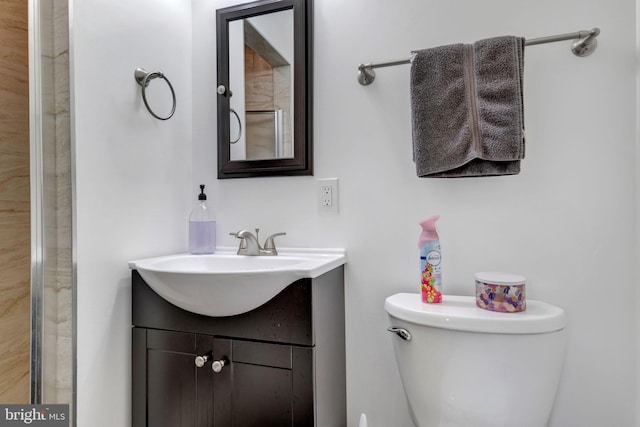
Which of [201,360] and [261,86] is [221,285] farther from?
[261,86]

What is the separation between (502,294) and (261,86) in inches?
42.6

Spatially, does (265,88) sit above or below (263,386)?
above

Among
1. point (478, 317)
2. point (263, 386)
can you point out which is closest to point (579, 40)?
point (478, 317)

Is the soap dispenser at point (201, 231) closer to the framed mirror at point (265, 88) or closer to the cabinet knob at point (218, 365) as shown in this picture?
the framed mirror at point (265, 88)

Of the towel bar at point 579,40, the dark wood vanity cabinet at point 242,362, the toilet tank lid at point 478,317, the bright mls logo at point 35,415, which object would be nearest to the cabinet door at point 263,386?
→ the dark wood vanity cabinet at point 242,362

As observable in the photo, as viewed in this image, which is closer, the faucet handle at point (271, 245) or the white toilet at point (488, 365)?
the white toilet at point (488, 365)

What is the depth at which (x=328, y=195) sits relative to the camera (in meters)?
1.26

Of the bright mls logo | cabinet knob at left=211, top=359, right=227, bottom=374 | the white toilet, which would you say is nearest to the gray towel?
the white toilet

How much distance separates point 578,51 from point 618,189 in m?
0.42

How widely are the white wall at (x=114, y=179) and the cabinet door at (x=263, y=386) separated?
362 mm

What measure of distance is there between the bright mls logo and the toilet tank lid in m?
0.98

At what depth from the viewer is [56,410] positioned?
982 millimetres

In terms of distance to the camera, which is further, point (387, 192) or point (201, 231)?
point (201, 231)

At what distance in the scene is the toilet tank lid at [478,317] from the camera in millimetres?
846
